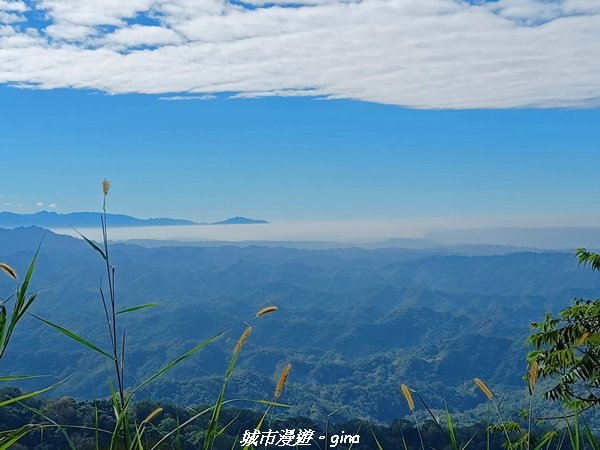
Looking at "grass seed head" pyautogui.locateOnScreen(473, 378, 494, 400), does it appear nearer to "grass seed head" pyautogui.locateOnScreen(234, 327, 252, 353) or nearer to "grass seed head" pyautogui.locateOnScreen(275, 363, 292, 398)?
"grass seed head" pyautogui.locateOnScreen(275, 363, 292, 398)

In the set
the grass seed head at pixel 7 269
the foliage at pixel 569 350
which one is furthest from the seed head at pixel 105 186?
the foliage at pixel 569 350

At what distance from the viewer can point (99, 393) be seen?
529 ft

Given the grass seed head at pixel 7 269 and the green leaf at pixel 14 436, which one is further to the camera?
the grass seed head at pixel 7 269

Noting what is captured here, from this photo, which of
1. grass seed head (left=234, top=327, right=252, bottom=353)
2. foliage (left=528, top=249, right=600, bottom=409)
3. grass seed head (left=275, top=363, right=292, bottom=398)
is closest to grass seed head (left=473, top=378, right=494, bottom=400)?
grass seed head (left=275, top=363, right=292, bottom=398)

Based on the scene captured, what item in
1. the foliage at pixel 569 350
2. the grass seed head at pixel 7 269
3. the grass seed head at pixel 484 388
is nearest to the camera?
the grass seed head at pixel 7 269

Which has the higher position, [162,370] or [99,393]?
[162,370]

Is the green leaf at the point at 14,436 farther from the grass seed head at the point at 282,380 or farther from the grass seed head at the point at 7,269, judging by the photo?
the grass seed head at the point at 282,380

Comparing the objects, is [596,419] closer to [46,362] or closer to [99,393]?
[99,393]

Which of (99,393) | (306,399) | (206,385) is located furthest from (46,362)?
(306,399)

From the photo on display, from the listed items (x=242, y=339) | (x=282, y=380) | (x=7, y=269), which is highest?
(x=7, y=269)

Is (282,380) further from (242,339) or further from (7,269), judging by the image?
(7,269)

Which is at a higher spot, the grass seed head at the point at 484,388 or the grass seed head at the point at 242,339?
the grass seed head at the point at 242,339

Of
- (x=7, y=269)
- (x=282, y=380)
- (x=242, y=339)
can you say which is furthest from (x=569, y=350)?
(x=7, y=269)

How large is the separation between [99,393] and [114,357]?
17000 cm
